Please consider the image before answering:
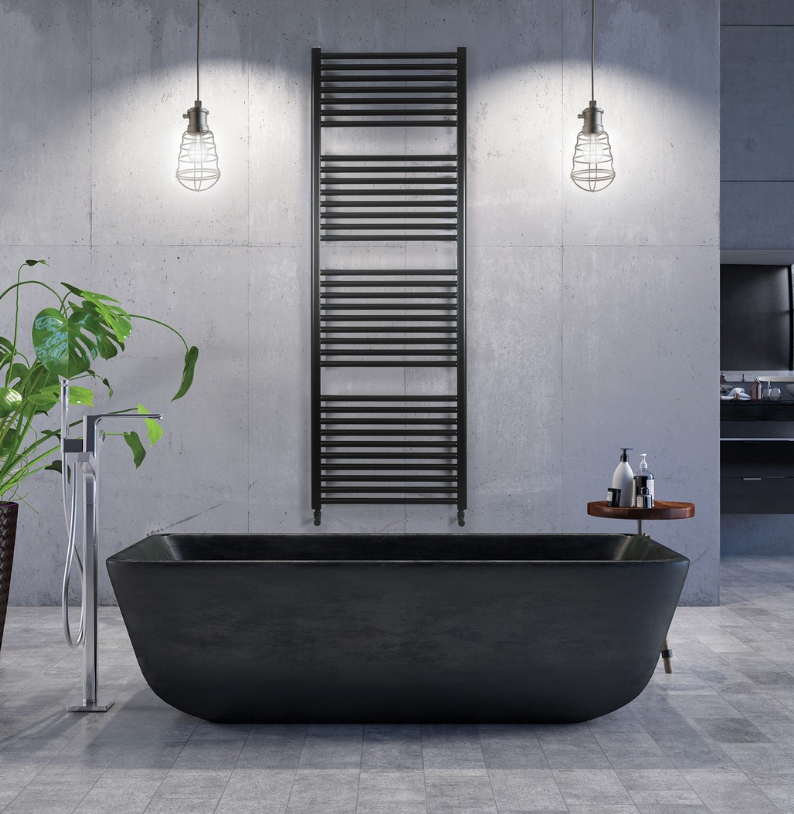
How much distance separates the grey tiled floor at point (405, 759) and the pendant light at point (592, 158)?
87.2 inches

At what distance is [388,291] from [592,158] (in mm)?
1162

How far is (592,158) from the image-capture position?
4352 mm

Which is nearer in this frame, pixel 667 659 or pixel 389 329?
pixel 667 659

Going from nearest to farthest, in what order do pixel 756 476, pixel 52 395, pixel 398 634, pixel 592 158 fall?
pixel 398 634 → pixel 52 395 → pixel 592 158 → pixel 756 476

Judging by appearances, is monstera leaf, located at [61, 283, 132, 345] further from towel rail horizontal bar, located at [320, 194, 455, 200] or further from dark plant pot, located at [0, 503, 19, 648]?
towel rail horizontal bar, located at [320, 194, 455, 200]

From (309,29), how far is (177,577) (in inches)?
118

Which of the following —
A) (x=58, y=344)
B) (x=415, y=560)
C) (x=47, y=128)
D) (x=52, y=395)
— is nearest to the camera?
(x=415, y=560)

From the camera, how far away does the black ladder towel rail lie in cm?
446

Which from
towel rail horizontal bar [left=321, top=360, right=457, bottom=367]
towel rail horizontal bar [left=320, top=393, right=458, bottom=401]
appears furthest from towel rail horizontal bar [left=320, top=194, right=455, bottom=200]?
towel rail horizontal bar [left=320, top=393, right=458, bottom=401]

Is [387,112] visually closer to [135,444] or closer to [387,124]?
[387,124]

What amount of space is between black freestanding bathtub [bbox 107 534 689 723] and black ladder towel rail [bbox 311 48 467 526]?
1.72 metres

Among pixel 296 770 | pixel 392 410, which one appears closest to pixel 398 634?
pixel 296 770

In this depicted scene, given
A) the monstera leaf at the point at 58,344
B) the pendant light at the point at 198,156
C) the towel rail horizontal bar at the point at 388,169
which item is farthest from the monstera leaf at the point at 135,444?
the towel rail horizontal bar at the point at 388,169

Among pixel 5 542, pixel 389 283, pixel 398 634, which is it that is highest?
pixel 389 283
